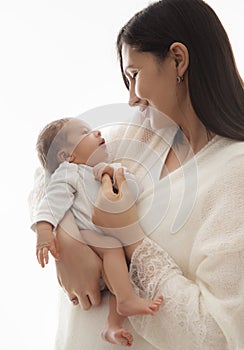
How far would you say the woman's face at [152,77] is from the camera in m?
1.31

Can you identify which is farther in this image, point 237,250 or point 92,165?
point 92,165

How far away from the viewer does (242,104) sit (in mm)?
1288

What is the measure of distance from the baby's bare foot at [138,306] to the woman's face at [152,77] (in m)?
0.45

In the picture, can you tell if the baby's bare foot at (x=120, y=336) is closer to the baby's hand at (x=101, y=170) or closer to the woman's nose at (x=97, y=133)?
the baby's hand at (x=101, y=170)

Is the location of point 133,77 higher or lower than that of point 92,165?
higher

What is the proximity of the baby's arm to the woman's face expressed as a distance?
1.21ft

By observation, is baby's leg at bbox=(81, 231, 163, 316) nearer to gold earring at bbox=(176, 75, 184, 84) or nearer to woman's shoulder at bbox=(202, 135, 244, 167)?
woman's shoulder at bbox=(202, 135, 244, 167)

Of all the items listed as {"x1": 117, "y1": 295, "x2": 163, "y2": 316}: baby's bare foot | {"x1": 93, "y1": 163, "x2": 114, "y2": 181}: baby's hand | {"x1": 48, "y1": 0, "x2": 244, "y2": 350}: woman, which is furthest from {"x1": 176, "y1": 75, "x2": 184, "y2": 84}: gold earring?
{"x1": 117, "y1": 295, "x2": 163, "y2": 316}: baby's bare foot

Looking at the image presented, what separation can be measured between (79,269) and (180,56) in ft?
1.71

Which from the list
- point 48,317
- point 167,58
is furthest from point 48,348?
point 167,58

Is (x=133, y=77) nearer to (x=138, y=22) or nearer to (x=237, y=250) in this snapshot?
(x=138, y=22)

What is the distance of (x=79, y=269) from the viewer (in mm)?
1229

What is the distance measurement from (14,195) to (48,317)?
530 mm

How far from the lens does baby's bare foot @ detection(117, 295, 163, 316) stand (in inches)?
45.6
